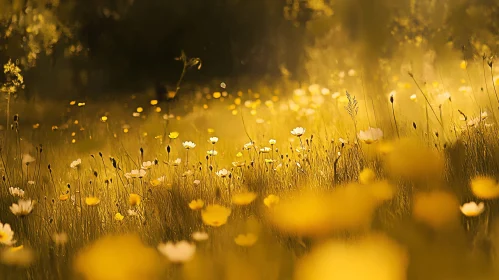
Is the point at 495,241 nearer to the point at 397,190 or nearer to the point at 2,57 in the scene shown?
the point at 397,190

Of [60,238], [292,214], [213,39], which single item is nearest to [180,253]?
[292,214]

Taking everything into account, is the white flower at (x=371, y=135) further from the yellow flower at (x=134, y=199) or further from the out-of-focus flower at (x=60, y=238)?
the out-of-focus flower at (x=60, y=238)

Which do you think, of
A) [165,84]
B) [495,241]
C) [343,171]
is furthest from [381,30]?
[165,84]

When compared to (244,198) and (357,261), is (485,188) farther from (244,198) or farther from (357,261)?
(244,198)

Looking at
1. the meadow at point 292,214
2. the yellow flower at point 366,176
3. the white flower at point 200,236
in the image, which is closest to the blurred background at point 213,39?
the meadow at point 292,214

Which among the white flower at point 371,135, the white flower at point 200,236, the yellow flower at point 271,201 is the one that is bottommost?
the white flower at point 200,236

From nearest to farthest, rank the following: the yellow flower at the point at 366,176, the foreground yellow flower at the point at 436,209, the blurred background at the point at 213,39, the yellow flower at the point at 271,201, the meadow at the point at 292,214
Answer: the meadow at the point at 292,214 → the foreground yellow flower at the point at 436,209 → the yellow flower at the point at 271,201 → the yellow flower at the point at 366,176 → the blurred background at the point at 213,39
